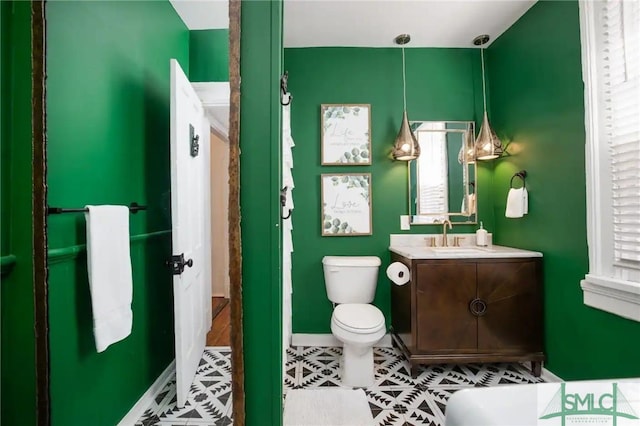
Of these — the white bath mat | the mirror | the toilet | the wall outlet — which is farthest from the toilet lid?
the mirror

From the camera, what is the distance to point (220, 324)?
3.16 ft

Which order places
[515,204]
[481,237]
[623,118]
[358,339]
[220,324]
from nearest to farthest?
[220,324] → [623,118] → [358,339] → [515,204] → [481,237]

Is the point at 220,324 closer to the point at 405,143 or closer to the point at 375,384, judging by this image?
the point at 375,384

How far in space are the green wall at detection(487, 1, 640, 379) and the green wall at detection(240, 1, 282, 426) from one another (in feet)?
5.69

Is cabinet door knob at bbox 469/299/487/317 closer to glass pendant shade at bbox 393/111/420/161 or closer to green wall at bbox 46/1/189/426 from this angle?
glass pendant shade at bbox 393/111/420/161

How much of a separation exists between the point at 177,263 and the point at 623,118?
218 cm

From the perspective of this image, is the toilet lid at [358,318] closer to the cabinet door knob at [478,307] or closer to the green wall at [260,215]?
the cabinet door knob at [478,307]

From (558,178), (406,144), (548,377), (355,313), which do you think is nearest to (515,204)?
(558,178)

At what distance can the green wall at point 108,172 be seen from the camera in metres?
0.87

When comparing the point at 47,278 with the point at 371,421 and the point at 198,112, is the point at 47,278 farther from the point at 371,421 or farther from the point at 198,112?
the point at 371,421

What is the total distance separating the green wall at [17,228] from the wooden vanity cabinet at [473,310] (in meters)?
1.81

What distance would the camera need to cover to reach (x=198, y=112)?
95 cm

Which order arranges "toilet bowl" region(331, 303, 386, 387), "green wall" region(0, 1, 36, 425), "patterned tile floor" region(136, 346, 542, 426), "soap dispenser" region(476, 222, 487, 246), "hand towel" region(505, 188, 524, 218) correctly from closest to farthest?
"green wall" region(0, 1, 36, 425), "patterned tile floor" region(136, 346, 542, 426), "toilet bowl" region(331, 303, 386, 387), "hand towel" region(505, 188, 524, 218), "soap dispenser" region(476, 222, 487, 246)

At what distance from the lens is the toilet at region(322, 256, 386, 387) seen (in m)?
1.76
